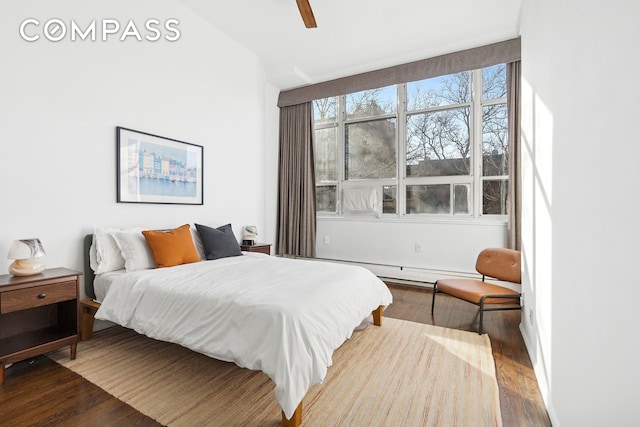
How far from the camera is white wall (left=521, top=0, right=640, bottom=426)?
2.72 ft

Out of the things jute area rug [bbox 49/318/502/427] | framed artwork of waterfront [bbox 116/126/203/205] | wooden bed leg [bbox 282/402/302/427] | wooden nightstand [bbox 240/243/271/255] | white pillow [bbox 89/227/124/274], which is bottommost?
jute area rug [bbox 49/318/502/427]

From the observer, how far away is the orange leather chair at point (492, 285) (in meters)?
2.59

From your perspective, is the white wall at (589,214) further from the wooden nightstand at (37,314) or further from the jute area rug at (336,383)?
the wooden nightstand at (37,314)

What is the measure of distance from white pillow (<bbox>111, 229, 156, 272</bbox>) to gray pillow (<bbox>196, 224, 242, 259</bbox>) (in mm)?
557

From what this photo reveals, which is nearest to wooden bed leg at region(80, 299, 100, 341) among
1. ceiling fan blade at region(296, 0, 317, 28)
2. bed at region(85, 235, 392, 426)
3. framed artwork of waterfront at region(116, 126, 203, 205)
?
bed at region(85, 235, 392, 426)

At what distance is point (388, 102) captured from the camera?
176 inches

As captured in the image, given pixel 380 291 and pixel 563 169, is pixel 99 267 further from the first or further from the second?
pixel 563 169

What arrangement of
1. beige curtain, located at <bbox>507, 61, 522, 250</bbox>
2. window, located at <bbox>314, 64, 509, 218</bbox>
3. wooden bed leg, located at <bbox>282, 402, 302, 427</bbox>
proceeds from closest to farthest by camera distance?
wooden bed leg, located at <bbox>282, 402, 302, 427</bbox>
beige curtain, located at <bbox>507, 61, 522, 250</bbox>
window, located at <bbox>314, 64, 509, 218</bbox>

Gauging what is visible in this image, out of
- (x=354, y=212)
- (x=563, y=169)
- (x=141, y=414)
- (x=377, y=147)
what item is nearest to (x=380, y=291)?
(x=563, y=169)

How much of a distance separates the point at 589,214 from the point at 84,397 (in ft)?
8.52

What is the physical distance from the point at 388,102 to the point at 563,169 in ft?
11.1

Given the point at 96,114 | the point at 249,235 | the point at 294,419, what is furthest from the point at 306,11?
the point at 294,419

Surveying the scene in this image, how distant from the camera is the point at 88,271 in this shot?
252 cm

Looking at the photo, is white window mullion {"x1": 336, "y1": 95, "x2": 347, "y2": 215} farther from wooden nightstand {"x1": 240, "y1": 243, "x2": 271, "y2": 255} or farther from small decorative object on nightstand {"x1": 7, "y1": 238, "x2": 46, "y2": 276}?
small decorative object on nightstand {"x1": 7, "y1": 238, "x2": 46, "y2": 276}
